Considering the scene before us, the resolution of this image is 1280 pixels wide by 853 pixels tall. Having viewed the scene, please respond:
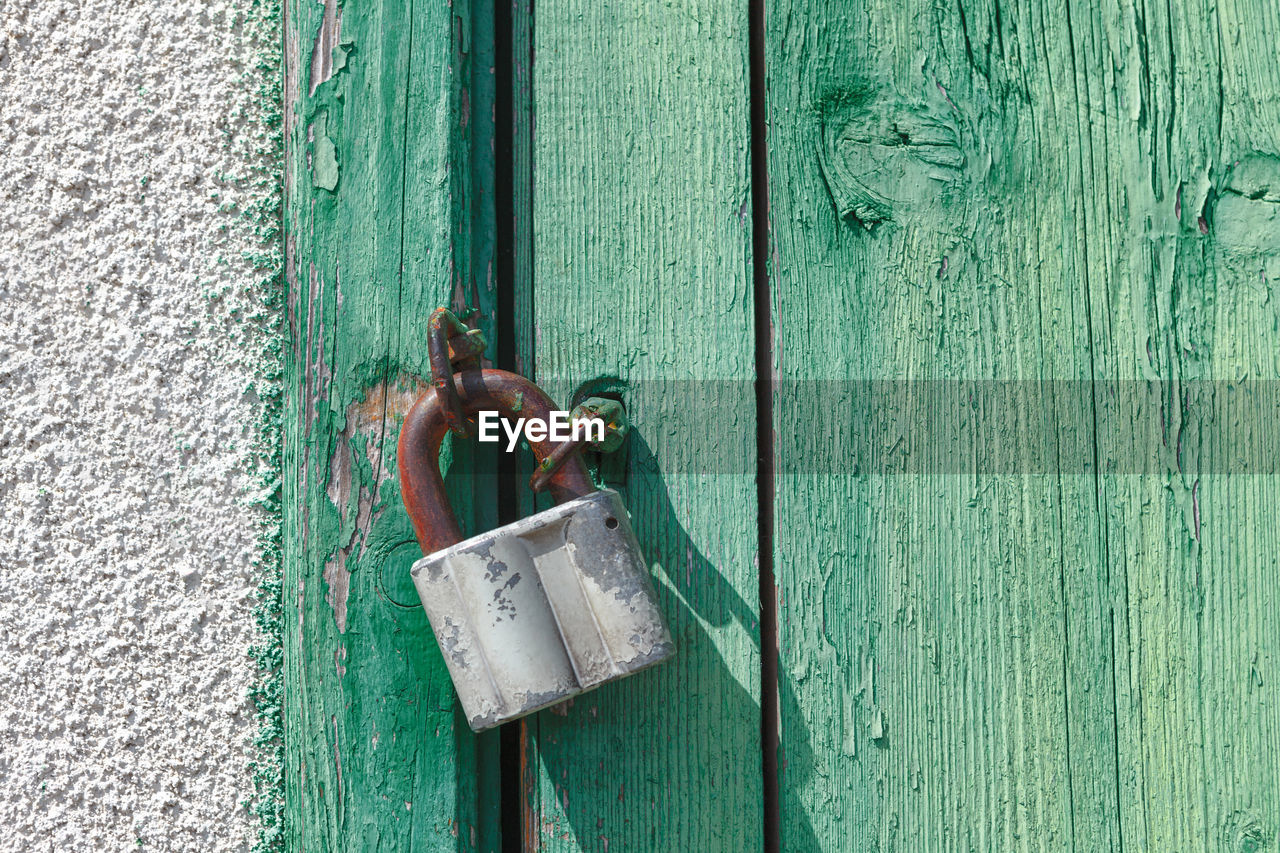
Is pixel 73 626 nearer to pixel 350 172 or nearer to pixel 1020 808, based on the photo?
pixel 350 172

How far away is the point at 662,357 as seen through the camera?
2.33ft

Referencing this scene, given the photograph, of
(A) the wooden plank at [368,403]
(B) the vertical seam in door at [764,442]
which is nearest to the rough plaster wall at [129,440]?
(A) the wooden plank at [368,403]

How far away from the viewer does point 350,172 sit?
70cm

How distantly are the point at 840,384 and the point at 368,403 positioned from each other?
375 millimetres

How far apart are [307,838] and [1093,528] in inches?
26.0

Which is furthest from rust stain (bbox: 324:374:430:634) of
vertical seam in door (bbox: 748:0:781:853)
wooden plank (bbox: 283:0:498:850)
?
vertical seam in door (bbox: 748:0:781:853)

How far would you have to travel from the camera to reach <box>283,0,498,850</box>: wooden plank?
0.67m

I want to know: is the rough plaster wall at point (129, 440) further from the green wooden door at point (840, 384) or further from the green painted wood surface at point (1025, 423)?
the green painted wood surface at point (1025, 423)

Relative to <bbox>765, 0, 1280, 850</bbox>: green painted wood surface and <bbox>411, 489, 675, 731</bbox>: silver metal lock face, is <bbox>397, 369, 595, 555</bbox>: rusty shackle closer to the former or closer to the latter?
<bbox>411, 489, 675, 731</bbox>: silver metal lock face

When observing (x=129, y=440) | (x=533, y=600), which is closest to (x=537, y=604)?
(x=533, y=600)

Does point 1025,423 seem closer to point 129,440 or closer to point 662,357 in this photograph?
point 662,357

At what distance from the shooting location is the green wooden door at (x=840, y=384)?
2.28 ft

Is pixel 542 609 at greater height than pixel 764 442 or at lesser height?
lesser

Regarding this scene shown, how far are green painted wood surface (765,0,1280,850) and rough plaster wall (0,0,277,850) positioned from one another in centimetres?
43
